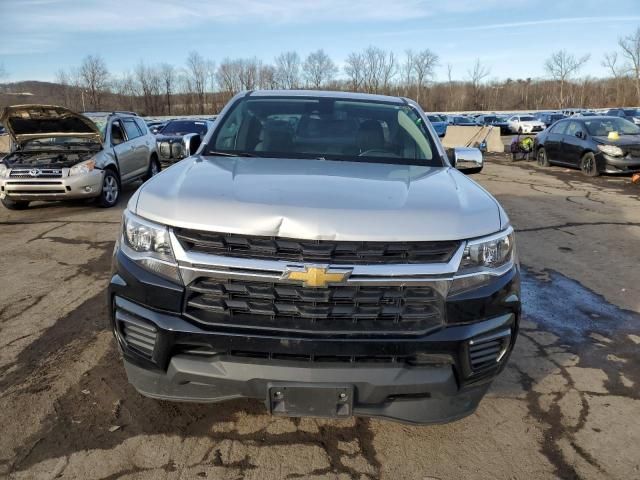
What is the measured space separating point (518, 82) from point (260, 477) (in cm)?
12165

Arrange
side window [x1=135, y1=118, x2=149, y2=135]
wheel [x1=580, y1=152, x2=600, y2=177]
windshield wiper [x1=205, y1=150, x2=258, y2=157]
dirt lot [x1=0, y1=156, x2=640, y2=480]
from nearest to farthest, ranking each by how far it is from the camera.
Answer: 1. dirt lot [x1=0, y1=156, x2=640, y2=480]
2. windshield wiper [x1=205, y1=150, x2=258, y2=157]
3. side window [x1=135, y1=118, x2=149, y2=135]
4. wheel [x1=580, y1=152, x2=600, y2=177]

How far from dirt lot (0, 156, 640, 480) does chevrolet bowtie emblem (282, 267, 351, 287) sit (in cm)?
99

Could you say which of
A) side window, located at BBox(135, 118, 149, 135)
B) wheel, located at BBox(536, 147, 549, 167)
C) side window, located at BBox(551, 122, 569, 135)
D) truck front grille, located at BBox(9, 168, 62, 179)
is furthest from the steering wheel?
wheel, located at BBox(536, 147, 549, 167)

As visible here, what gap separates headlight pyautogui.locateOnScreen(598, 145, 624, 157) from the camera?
1302 cm

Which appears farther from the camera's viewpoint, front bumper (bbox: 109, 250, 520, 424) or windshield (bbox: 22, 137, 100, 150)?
windshield (bbox: 22, 137, 100, 150)

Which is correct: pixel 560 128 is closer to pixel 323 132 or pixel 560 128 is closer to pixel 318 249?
pixel 323 132

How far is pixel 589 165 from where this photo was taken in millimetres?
13852

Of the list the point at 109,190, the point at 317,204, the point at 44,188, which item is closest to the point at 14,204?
the point at 44,188

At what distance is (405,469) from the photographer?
2469 mm

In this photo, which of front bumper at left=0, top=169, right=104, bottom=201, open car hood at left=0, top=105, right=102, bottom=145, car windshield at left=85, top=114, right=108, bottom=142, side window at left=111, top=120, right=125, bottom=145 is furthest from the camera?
side window at left=111, top=120, right=125, bottom=145

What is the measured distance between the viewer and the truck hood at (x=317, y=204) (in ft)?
7.06

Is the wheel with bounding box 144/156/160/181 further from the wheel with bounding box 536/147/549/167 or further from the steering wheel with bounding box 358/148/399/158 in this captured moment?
the wheel with bounding box 536/147/549/167

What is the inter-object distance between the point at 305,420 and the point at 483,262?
4.32 ft

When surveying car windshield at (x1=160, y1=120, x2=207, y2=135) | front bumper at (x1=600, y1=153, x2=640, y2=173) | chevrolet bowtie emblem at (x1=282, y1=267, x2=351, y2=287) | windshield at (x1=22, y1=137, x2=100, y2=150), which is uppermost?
car windshield at (x1=160, y1=120, x2=207, y2=135)
